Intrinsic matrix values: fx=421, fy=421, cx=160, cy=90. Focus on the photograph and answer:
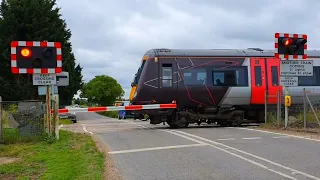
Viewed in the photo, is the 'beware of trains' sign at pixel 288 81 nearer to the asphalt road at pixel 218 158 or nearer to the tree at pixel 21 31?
the asphalt road at pixel 218 158

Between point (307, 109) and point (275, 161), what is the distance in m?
8.07

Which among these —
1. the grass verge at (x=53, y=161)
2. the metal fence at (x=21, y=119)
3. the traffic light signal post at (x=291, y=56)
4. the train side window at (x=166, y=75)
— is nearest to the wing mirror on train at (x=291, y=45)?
the traffic light signal post at (x=291, y=56)

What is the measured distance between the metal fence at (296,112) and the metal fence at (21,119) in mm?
9644

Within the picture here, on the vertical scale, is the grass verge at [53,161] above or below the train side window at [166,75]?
below

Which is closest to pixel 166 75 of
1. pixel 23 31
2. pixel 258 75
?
pixel 258 75

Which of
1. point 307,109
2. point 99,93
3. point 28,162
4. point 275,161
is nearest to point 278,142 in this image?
point 275,161

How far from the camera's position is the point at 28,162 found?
988cm

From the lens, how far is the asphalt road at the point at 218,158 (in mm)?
8219

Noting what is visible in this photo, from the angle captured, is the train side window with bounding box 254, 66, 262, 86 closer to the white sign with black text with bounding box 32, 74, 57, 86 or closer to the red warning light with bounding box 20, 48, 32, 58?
the white sign with black text with bounding box 32, 74, 57, 86

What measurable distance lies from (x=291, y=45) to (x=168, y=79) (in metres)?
5.67

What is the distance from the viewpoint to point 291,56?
54.3 feet

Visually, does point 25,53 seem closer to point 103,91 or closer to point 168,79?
point 168,79

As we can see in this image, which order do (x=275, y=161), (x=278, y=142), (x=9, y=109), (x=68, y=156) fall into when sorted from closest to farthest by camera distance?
(x=275, y=161), (x=68, y=156), (x=278, y=142), (x=9, y=109)

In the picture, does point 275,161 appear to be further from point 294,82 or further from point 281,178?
point 294,82
